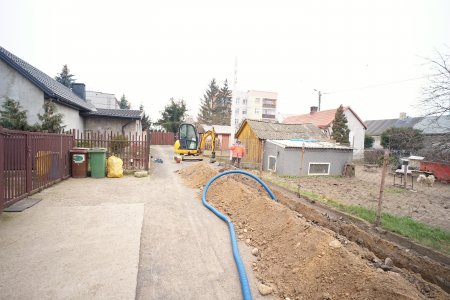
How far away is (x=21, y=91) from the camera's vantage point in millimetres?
12797

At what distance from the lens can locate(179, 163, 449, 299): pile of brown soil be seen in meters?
3.07

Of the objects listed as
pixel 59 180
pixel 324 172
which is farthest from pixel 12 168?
pixel 324 172

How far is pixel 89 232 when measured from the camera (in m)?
5.04

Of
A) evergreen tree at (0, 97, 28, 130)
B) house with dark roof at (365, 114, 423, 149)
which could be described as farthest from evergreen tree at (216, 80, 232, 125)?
evergreen tree at (0, 97, 28, 130)

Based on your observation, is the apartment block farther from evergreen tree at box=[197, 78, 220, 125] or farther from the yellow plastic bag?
the yellow plastic bag

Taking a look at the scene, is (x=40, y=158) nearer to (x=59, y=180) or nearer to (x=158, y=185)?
(x=59, y=180)

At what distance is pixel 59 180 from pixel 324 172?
597 inches

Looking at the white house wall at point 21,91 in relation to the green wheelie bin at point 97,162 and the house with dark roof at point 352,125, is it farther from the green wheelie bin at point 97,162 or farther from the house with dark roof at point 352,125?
the house with dark roof at point 352,125

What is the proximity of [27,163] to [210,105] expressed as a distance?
6217 cm

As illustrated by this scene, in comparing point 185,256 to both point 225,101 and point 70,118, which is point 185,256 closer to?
point 70,118

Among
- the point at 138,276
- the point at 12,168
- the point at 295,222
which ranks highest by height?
the point at 12,168

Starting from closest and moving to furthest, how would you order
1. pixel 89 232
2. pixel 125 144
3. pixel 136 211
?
pixel 89 232 → pixel 136 211 → pixel 125 144

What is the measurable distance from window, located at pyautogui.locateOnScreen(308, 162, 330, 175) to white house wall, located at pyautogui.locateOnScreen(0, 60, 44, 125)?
53.3 feet

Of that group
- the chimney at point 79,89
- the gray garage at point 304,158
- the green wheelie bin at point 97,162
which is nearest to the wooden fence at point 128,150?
the green wheelie bin at point 97,162
